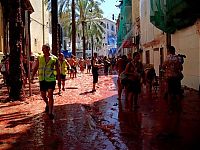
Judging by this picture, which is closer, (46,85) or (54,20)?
(46,85)

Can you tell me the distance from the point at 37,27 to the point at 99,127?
1430 inches

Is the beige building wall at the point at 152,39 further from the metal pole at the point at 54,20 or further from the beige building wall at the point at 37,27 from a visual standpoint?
A: the beige building wall at the point at 37,27

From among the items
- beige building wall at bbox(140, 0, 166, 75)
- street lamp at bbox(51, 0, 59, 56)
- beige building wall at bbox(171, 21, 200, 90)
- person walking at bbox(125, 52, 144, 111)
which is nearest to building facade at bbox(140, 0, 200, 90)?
beige building wall at bbox(171, 21, 200, 90)

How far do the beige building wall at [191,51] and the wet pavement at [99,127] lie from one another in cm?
356

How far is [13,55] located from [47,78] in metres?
4.84

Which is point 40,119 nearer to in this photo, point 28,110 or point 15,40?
point 28,110

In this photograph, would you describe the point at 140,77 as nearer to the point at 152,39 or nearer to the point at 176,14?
the point at 176,14

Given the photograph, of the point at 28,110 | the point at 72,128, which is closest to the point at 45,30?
the point at 28,110

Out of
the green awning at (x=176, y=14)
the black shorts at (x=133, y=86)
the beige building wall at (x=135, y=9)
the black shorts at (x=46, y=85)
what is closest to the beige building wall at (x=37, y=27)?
the beige building wall at (x=135, y=9)

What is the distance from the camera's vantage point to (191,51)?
1883 cm

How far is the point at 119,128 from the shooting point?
9328mm

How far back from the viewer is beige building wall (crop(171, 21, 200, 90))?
17.6 metres

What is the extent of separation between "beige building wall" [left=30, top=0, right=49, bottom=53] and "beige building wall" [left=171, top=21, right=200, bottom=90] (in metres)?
22.1

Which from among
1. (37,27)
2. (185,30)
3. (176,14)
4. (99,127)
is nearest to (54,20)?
(185,30)
